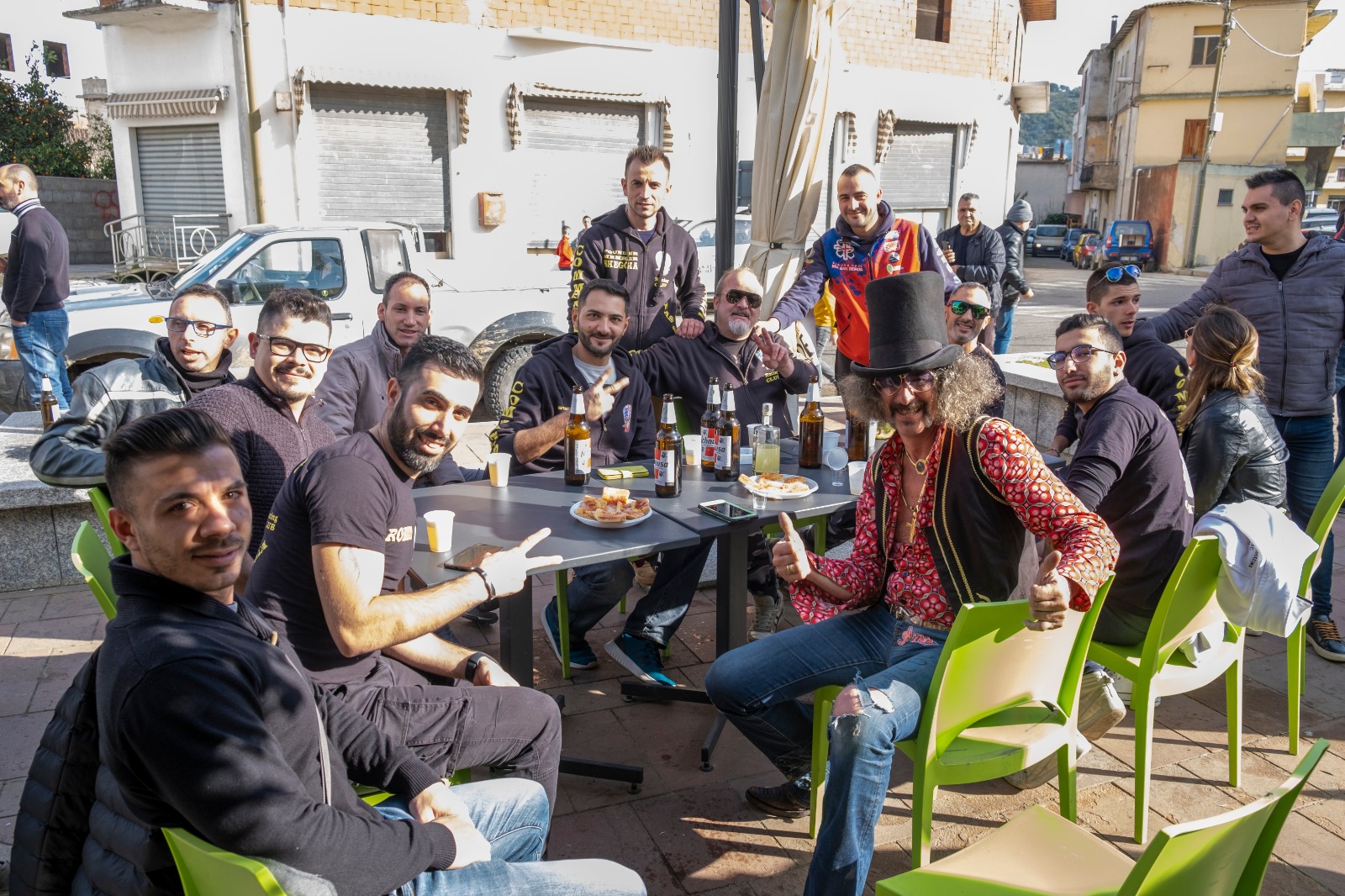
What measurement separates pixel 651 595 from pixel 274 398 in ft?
5.80

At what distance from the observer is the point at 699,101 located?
47.9ft

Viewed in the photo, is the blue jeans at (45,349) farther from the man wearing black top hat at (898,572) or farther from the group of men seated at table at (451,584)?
the man wearing black top hat at (898,572)

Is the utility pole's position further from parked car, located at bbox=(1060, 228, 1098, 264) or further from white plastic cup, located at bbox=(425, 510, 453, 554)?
white plastic cup, located at bbox=(425, 510, 453, 554)

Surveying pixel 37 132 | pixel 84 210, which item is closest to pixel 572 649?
pixel 84 210

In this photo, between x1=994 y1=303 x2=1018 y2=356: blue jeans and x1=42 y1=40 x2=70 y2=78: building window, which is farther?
x1=42 y1=40 x2=70 y2=78: building window

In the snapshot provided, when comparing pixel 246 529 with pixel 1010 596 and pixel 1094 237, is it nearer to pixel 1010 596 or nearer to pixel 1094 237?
pixel 1010 596

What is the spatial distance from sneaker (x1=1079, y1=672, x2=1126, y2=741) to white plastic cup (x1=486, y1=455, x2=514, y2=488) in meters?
2.22

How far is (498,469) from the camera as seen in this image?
372 cm

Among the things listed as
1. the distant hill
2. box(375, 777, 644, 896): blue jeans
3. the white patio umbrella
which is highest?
the distant hill

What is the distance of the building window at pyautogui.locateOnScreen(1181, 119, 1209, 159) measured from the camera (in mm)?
35156

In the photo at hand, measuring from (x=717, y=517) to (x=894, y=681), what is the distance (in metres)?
0.98

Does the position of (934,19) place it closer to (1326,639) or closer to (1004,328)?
(1004,328)

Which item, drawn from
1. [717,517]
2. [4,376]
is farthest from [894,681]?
[4,376]

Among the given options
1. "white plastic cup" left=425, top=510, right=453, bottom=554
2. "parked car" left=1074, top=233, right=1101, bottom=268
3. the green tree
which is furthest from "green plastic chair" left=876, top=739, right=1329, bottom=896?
"parked car" left=1074, top=233, right=1101, bottom=268
